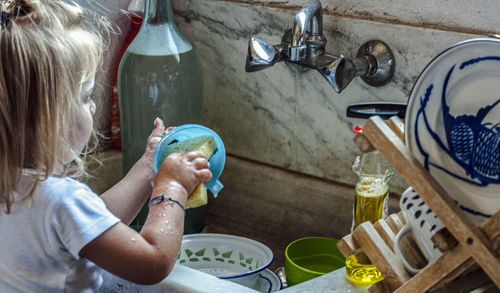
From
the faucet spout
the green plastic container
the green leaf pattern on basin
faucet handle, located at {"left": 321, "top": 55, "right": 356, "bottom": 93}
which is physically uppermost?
the faucet spout

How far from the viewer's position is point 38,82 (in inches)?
35.9

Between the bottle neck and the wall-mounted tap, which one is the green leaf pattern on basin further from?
the bottle neck

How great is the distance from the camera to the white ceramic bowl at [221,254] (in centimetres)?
124

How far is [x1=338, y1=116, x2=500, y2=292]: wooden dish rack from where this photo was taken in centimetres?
74

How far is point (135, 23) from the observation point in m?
1.48

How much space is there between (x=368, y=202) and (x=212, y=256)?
1.10ft

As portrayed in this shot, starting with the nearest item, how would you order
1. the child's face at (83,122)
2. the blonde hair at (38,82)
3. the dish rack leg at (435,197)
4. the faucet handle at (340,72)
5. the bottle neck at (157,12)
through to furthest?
1. the dish rack leg at (435,197)
2. the blonde hair at (38,82)
3. the child's face at (83,122)
4. the faucet handle at (340,72)
5. the bottle neck at (157,12)

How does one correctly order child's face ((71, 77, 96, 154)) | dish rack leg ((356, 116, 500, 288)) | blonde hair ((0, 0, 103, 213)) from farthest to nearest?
child's face ((71, 77, 96, 154)) → blonde hair ((0, 0, 103, 213)) → dish rack leg ((356, 116, 500, 288))

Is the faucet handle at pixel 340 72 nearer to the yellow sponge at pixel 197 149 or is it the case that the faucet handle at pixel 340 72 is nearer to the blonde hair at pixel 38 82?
the yellow sponge at pixel 197 149

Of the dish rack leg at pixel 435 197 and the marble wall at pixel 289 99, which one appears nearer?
the dish rack leg at pixel 435 197

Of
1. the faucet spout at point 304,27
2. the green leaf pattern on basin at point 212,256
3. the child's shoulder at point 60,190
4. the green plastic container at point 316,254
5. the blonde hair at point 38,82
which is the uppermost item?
the faucet spout at point 304,27

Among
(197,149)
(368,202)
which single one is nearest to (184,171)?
(197,149)

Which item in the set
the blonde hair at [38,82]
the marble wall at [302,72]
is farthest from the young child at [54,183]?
the marble wall at [302,72]

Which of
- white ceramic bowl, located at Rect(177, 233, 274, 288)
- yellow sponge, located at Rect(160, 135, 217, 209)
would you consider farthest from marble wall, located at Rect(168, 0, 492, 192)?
yellow sponge, located at Rect(160, 135, 217, 209)
